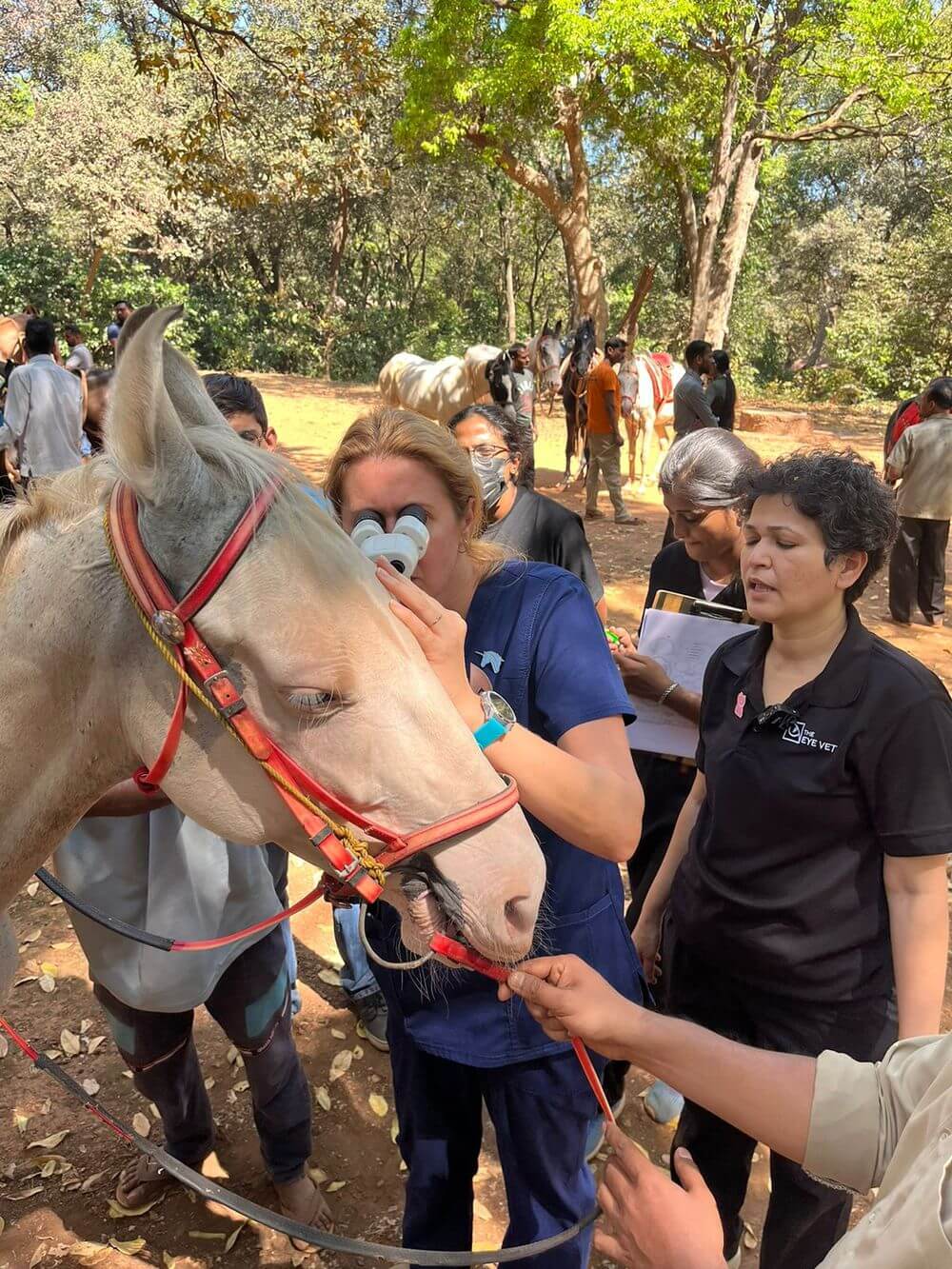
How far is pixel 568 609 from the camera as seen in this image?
1777mm

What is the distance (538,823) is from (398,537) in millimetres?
698

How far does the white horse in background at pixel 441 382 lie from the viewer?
13.1 m

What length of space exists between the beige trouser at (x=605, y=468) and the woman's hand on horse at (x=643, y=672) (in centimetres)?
879

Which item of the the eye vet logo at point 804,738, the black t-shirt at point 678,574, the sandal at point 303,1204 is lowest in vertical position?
the sandal at point 303,1204

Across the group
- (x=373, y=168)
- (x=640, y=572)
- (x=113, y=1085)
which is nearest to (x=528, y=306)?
(x=373, y=168)

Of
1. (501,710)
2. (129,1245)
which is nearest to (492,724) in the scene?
(501,710)

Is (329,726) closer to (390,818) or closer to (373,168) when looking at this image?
(390,818)

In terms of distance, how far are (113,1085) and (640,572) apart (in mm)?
7624

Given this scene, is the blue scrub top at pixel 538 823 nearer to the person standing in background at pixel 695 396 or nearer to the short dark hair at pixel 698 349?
the person standing in background at pixel 695 396

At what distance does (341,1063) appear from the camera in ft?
11.4

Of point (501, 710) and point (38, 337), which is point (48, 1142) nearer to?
point (501, 710)

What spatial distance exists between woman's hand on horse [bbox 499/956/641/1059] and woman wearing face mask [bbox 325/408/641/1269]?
24 centimetres

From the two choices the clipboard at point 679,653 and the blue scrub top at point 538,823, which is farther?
the clipboard at point 679,653

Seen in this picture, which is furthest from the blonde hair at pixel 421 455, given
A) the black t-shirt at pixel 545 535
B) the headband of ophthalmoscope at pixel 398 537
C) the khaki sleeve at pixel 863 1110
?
the black t-shirt at pixel 545 535
